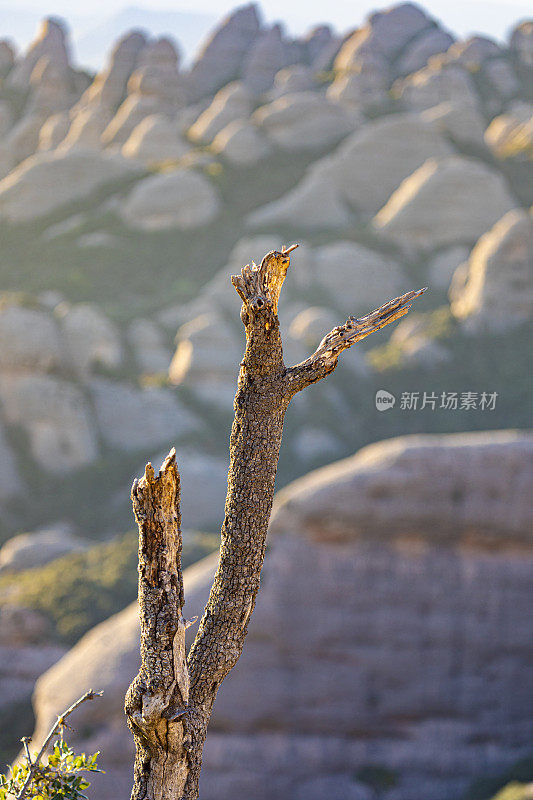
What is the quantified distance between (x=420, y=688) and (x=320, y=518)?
330 cm

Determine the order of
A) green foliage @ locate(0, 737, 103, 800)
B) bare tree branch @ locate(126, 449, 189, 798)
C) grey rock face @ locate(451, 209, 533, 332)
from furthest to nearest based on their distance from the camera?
grey rock face @ locate(451, 209, 533, 332) < green foliage @ locate(0, 737, 103, 800) < bare tree branch @ locate(126, 449, 189, 798)

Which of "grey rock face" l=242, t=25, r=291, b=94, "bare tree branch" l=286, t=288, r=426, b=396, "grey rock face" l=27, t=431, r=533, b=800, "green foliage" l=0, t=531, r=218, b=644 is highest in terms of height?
"grey rock face" l=242, t=25, r=291, b=94

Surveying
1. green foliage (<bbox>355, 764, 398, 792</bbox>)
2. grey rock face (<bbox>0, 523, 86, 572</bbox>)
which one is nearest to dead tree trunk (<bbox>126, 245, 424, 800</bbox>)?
green foliage (<bbox>355, 764, 398, 792</bbox>)

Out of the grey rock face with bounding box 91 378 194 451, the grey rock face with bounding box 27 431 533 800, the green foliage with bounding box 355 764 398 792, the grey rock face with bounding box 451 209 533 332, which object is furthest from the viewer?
the grey rock face with bounding box 451 209 533 332

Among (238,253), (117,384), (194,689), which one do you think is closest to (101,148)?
(238,253)

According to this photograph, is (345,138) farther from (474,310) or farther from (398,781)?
(398,781)

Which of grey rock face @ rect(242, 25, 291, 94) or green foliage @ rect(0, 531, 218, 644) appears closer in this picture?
green foliage @ rect(0, 531, 218, 644)

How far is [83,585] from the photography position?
2150 centimetres

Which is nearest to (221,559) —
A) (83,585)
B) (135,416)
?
(83,585)

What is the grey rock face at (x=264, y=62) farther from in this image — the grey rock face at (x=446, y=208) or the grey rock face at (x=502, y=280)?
the grey rock face at (x=502, y=280)

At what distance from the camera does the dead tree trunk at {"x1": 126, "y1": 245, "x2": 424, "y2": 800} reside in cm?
519

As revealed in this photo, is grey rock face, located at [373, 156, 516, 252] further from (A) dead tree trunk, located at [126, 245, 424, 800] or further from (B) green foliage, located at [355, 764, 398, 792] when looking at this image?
(A) dead tree trunk, located at [126, 245, 424, 800]

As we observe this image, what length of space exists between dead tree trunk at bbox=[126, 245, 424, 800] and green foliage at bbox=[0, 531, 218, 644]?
15.3m

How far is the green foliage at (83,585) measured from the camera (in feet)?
67.6
